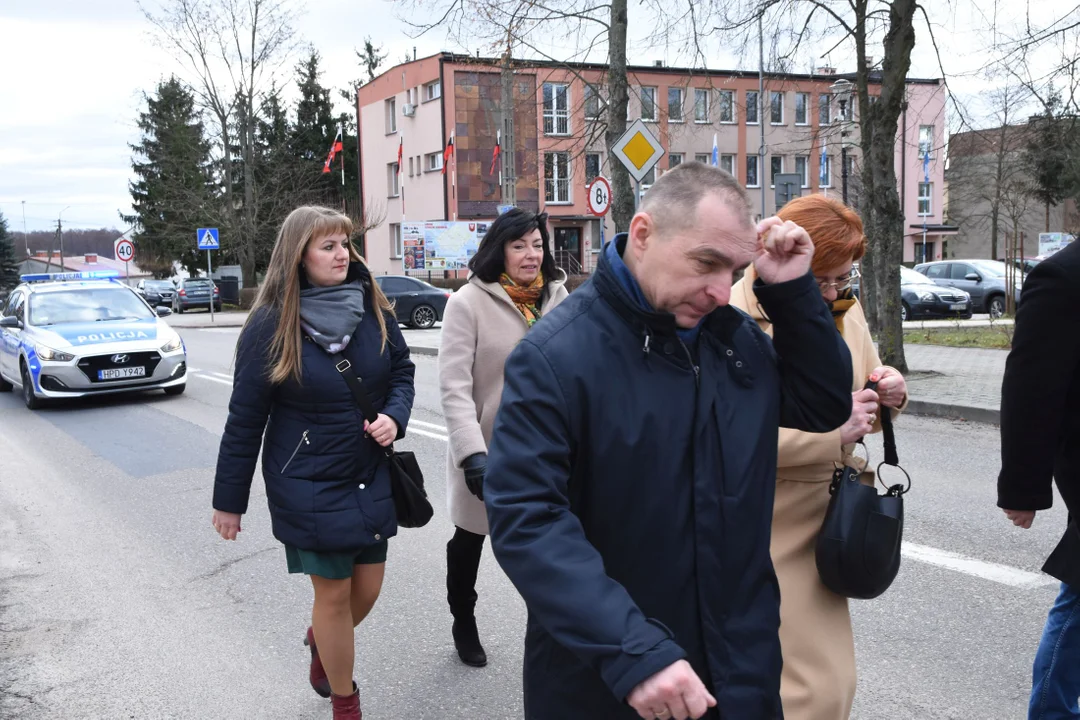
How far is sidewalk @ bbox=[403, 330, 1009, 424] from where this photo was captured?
1015 centimetres

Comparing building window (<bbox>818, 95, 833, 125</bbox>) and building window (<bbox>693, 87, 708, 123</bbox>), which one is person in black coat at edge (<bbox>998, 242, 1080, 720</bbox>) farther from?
building window (<bbox>818, 95, 833, 125</bbox>)

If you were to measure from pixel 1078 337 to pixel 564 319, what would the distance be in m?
1.38

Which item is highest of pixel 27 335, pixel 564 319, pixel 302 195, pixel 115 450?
pixel 302 195

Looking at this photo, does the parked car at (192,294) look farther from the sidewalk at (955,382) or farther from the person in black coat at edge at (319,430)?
the person in black coat at edge at (319,430)

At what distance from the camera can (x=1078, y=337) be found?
2.42 metres

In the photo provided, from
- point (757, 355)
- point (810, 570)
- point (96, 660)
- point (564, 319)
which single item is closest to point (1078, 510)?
point (810, 570)

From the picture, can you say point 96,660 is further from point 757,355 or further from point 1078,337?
point 1078,337

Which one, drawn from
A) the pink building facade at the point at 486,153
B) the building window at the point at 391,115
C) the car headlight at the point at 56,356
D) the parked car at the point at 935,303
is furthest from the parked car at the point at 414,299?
the building window at the point at 391,115

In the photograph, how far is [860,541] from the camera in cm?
237

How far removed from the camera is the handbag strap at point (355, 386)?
3373 mm

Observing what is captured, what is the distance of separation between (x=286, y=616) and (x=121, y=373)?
345 inches

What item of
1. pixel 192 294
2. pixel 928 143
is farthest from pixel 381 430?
pixel 192 294

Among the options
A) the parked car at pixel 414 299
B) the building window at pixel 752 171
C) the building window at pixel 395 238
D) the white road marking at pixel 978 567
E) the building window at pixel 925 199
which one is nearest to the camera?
the white road marking at pixel 978 567

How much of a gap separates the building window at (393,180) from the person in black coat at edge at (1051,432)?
4998cm
